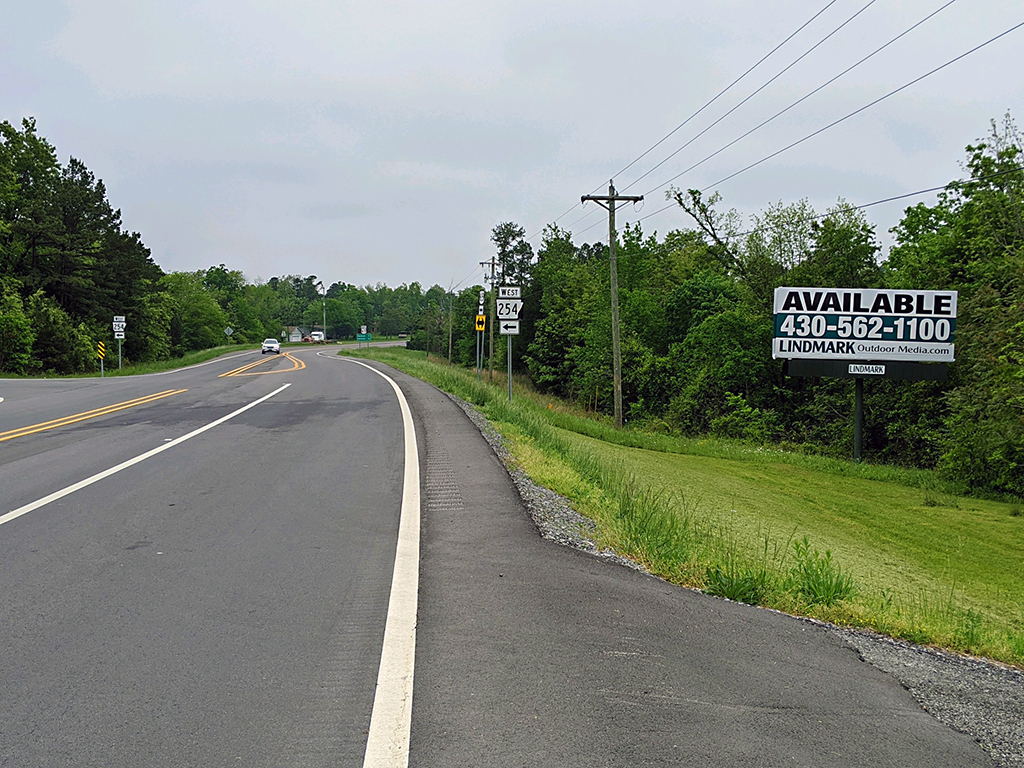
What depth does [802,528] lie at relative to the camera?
14.9m

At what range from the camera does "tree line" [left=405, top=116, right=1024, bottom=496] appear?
72.3 ft

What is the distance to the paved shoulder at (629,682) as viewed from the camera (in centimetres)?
342

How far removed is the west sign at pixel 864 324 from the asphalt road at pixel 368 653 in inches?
798

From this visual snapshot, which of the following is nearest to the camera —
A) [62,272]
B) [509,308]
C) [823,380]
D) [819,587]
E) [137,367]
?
[819,587]

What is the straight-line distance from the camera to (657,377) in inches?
1746

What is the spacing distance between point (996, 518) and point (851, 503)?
10.5 ft

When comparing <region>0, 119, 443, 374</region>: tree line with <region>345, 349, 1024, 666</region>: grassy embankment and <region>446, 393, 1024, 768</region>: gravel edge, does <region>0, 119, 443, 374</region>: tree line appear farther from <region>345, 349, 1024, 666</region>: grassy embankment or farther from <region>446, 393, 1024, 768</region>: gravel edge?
<region>446, 393, 1024, 768</region>: gravel edge

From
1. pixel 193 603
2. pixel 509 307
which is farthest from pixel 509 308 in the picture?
pixel 193 603

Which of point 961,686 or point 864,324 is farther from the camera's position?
point 864,324

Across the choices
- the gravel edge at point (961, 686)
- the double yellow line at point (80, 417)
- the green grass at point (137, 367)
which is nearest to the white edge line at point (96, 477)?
the double yellow line at point (80, 417)

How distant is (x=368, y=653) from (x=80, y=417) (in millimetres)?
15321

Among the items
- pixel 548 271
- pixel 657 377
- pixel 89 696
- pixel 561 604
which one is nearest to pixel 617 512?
pixel 561 604

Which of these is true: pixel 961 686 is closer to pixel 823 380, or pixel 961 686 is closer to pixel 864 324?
pixel 864 324

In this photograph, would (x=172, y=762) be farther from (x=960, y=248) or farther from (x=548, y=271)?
(x=548, y=271)
